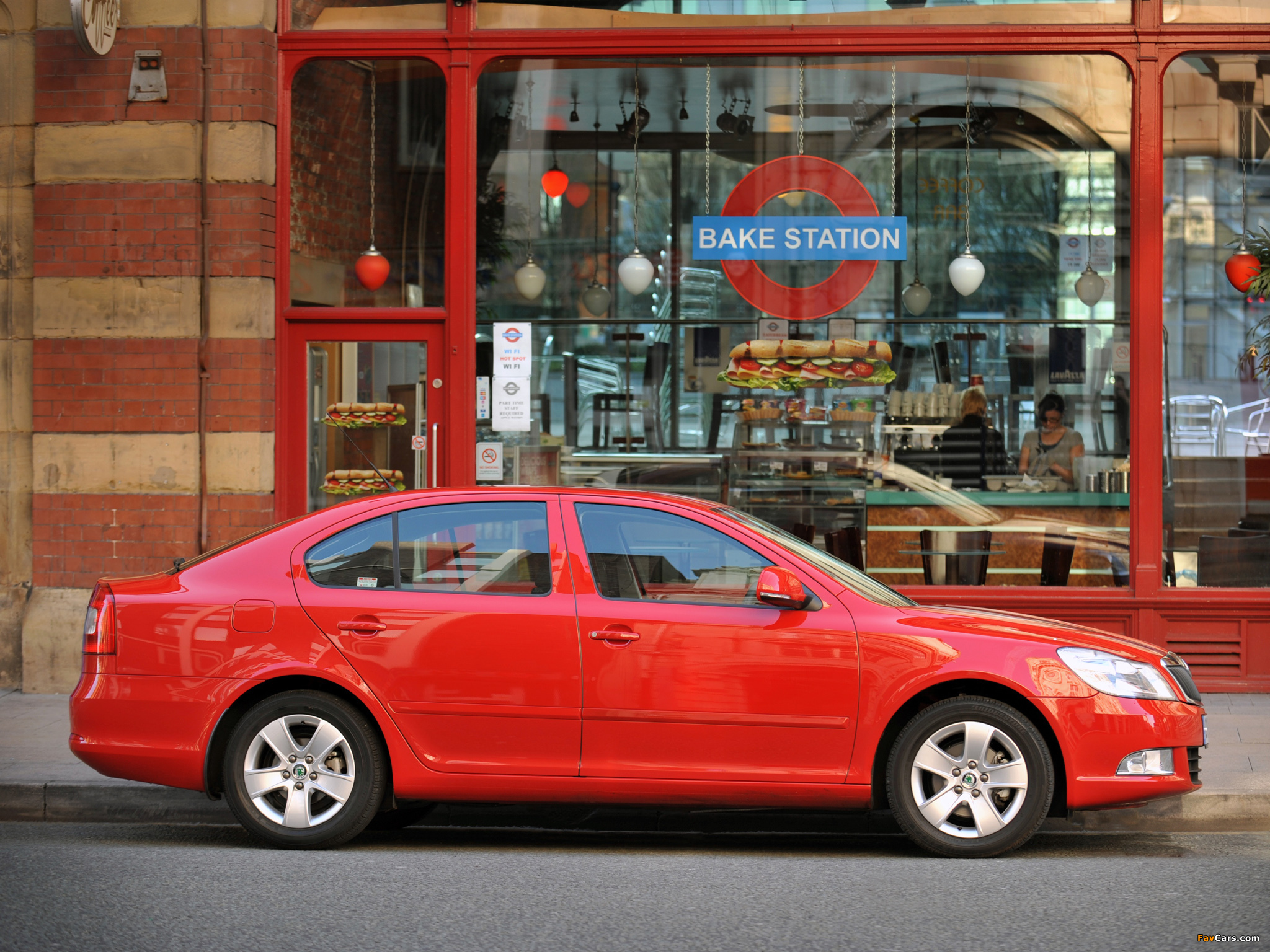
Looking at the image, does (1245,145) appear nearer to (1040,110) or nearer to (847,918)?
(1040,110)

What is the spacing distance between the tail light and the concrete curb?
1.01 meters

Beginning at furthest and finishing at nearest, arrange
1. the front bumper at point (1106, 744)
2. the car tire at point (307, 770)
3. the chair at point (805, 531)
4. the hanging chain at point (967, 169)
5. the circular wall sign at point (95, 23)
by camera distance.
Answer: the hanging chain at point (967, 169)
the chair at point (805, 531)
the circular wall sign at point (95, 23)
the car tire at point (307, 770)
the front bumper at point (1106, 744)

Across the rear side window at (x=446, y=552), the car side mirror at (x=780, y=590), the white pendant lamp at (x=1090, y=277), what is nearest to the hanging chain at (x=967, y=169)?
the white pendant lamp at (x=1090, y=277)

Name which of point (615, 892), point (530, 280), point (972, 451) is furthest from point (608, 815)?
point (972, 451)

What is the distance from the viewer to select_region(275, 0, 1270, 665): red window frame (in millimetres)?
→ 9016

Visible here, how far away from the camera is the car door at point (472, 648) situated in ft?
17.4

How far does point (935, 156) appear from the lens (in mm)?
10492

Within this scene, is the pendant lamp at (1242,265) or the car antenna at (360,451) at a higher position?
the pendant lamp at (1242,265)

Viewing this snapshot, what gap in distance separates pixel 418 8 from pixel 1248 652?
7.39m

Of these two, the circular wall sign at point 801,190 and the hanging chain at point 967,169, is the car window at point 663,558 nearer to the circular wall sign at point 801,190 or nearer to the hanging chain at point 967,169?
the circular wall sign at point 801,190

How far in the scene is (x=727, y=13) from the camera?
30.9ft

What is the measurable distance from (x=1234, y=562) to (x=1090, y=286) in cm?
261

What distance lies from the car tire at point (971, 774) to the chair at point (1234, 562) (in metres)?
4.66

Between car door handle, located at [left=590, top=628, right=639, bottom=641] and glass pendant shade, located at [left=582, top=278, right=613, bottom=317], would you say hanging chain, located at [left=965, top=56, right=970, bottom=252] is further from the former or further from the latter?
car door handle, located at [left=590, top=628, right=639, bottom=641]
